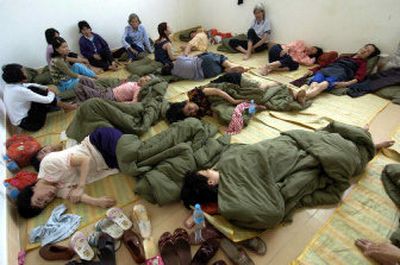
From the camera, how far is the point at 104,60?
4.12 metres

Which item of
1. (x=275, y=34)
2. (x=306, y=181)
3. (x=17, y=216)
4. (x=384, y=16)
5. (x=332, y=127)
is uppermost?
(x=384, y=16)

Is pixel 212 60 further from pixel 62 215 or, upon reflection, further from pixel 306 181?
pixel 62 215

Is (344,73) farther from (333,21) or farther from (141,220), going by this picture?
(141,220)

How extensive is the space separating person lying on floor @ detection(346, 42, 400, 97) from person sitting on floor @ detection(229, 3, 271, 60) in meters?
1.62

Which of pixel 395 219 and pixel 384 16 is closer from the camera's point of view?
pixel 395 219

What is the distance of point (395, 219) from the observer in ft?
4.80

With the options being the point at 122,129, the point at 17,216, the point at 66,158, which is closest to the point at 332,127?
the point at 122,129

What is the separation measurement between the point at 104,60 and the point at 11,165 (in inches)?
96.9

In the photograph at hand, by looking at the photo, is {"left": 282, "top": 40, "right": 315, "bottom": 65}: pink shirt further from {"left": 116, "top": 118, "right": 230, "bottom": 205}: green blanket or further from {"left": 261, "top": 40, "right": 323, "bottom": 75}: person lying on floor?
{"left": 116, "top": 118, "right": 230, "bottom": 205}: green blanket

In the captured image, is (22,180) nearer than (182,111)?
Yes

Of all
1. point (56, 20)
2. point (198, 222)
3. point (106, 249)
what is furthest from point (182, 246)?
point (56, 20)

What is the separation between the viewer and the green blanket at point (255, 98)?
8.05 feet

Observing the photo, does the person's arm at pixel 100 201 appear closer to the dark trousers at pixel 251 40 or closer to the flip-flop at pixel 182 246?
the flip-flop at pixel 182 246

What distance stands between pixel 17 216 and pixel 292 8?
3917 millimetres
